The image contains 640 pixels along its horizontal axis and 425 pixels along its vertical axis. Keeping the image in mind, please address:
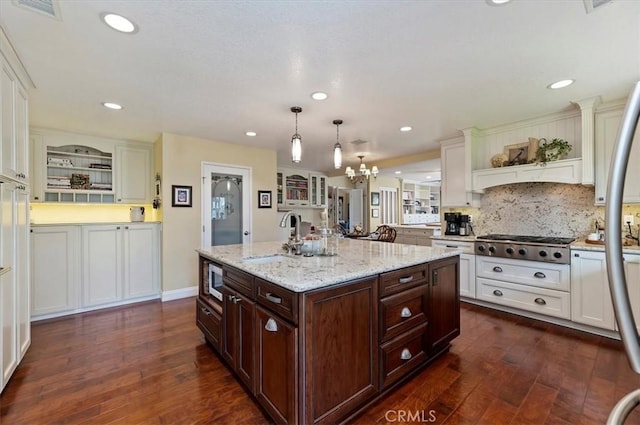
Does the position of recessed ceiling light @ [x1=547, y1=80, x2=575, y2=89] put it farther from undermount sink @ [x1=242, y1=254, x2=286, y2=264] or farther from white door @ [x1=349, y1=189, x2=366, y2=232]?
white door @ [x1=349, y1=189, x2=366, y2=232]

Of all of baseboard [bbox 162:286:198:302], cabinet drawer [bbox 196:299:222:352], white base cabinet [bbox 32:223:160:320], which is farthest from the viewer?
baseboard [bbox 162:286:198:302]

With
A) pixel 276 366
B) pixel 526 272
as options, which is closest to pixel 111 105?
pixel 276 366

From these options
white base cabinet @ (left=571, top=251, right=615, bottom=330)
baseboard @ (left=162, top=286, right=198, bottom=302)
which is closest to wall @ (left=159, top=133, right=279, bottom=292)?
baseboard @ (left=162, top=286, right=198, bottom=302)

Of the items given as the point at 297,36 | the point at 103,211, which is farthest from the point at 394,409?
the point at 103,211

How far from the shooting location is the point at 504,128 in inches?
153

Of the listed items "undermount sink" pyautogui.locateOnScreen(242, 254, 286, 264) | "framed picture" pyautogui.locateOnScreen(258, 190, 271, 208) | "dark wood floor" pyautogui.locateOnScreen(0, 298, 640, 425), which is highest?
"framed picture" pyautogui.locateOnScreen(258, 190, 271, 208)

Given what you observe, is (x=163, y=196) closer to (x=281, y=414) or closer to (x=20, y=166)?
(x=20, y=166)

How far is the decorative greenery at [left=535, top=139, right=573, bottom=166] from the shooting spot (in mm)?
3330

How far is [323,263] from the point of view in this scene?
2039 millimetres

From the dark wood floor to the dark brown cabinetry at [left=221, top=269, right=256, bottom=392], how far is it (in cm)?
17

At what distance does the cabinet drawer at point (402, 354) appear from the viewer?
1911 millimetres

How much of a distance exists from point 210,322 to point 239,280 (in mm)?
769

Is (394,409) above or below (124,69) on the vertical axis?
below

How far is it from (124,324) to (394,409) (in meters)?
3.00
